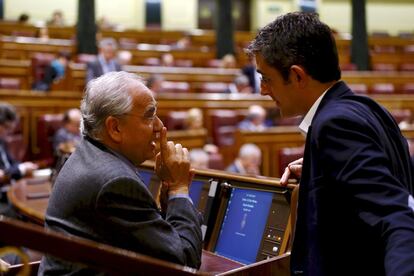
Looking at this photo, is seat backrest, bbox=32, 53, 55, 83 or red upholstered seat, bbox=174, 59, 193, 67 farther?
red upholstered seat, bbox=174, 59, 193, 67

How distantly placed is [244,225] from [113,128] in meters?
0.57

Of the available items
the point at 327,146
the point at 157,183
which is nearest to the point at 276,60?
the point at 327,146

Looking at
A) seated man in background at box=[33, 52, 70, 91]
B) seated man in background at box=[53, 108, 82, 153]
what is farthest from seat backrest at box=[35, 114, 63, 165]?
seated man in background at box=[33, 52, 70, 91]

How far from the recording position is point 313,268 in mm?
1147

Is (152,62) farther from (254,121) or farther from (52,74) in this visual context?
(254,121)

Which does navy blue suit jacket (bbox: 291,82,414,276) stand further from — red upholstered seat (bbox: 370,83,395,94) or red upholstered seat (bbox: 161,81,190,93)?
red upholstered seat (bbox: 370,83,395,94)

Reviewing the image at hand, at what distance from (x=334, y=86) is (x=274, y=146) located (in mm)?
4302

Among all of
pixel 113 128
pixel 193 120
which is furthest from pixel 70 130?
pixel 113 128

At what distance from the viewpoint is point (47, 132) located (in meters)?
5.82

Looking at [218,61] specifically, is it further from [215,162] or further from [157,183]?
[157,183]

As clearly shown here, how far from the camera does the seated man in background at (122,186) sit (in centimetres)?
139

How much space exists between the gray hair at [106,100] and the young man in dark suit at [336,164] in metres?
0.38

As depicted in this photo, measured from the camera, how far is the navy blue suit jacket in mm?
1021

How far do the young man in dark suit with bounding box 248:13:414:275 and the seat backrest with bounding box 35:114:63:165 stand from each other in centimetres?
474
